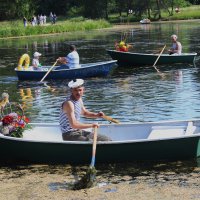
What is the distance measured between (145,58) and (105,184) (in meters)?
18.7

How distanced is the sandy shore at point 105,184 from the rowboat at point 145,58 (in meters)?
17.5

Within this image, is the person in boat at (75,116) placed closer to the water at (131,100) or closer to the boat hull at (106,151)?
the boat hull at (106,151)

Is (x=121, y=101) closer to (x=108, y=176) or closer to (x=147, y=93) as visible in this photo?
(x=147, y=93)

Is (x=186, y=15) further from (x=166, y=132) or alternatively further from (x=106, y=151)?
(x=106, y=151)

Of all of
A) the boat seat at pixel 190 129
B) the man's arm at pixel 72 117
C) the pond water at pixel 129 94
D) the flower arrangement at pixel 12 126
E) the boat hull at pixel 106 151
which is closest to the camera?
the man's arm at pixel 72 117

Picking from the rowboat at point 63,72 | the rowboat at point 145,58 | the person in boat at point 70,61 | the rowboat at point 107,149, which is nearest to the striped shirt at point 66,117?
the rowboat at point 107,149

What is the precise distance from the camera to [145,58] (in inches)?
1100

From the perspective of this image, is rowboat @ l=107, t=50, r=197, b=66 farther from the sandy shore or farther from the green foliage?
the green foliage

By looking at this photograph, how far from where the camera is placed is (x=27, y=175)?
34.1 feet

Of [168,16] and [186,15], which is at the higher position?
[186,15]

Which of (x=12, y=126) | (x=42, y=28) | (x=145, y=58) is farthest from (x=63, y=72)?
(x=42, y=28)

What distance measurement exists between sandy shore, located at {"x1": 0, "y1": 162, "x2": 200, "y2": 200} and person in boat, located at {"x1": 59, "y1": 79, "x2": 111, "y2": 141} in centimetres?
67

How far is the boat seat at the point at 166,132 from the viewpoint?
11484mm

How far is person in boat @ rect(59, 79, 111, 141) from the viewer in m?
10.1
